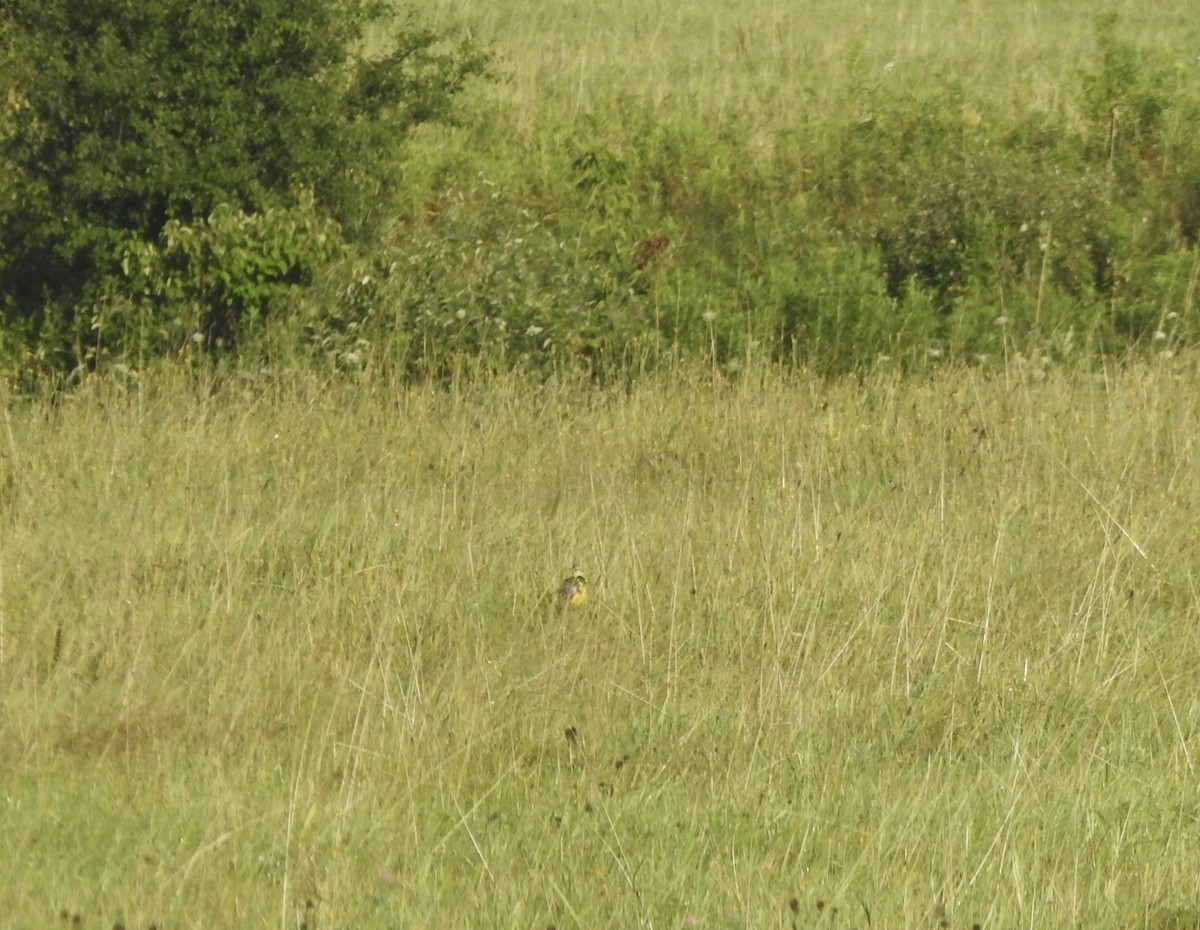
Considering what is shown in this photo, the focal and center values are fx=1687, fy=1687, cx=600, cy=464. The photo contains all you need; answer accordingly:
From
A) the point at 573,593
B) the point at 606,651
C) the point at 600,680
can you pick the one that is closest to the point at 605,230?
the point at 573,593

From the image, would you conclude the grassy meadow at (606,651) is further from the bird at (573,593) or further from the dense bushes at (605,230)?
the dense bushes at (605,230)

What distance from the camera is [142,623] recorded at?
195 inches

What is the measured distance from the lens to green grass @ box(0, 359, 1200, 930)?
365 centimetres

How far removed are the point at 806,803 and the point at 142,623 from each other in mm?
2078

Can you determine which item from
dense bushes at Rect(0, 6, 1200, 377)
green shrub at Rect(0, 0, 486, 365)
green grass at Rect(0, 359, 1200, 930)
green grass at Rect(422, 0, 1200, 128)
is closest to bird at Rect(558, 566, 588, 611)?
green grass at Rect(0, 359, 1200, 930)

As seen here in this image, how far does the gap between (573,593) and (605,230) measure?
9.65 meters

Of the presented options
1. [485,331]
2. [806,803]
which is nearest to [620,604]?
[806,803]

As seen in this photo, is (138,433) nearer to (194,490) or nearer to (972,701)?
(194,490)

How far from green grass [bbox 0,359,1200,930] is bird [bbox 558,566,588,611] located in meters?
0.05

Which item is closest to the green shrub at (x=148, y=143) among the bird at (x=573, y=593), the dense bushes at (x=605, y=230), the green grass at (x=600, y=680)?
the dense bushes at (x=605, y=230)

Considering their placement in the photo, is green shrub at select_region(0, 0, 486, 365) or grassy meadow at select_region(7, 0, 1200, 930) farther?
green shrub at select_region(0, 0, 486, 365)

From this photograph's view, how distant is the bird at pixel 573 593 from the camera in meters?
5.41

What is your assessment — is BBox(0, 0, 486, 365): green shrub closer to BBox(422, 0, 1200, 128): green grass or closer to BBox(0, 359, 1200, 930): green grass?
BBox(0, 359, 1200, 930): green grass

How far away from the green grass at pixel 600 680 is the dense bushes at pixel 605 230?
10.7 feet
